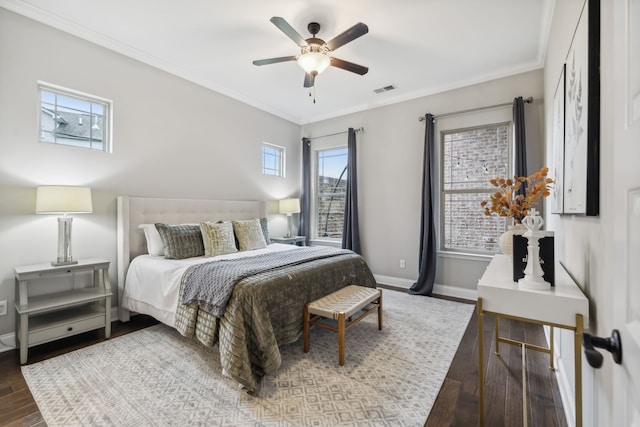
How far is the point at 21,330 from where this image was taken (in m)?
2.18

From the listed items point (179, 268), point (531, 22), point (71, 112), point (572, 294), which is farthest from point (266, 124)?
point (572, 294)

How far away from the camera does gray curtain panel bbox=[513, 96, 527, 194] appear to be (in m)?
3.28

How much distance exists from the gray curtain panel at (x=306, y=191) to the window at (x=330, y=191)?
0.15 metres

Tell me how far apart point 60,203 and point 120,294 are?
1114 millimetres

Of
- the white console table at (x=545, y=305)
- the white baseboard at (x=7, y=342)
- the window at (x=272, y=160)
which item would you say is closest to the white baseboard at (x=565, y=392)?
the white console table at (x=545, y=305)

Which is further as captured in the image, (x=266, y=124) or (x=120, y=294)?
(x=266, y=124)

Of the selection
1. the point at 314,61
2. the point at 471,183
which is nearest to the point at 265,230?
the point at 314,61

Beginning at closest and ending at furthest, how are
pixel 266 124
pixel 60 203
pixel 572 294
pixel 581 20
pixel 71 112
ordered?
pixel 572 294 → pixel 581 20 → pixel 60 203 → pixel 71 112 → pixel 266 124

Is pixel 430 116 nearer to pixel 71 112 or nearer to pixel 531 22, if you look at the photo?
pixel 531 22

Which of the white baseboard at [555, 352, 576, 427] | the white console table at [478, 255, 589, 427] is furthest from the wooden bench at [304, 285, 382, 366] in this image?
the white baseboard at [555, 352, 576, 427]

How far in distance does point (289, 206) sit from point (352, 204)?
105 cm

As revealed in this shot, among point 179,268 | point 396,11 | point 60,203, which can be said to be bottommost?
point 179,268

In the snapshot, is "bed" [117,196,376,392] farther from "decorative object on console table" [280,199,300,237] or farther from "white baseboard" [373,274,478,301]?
"decorative object on console table" [280,199,300,237]

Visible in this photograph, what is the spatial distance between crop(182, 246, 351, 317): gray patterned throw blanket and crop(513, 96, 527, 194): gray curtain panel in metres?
2.63
